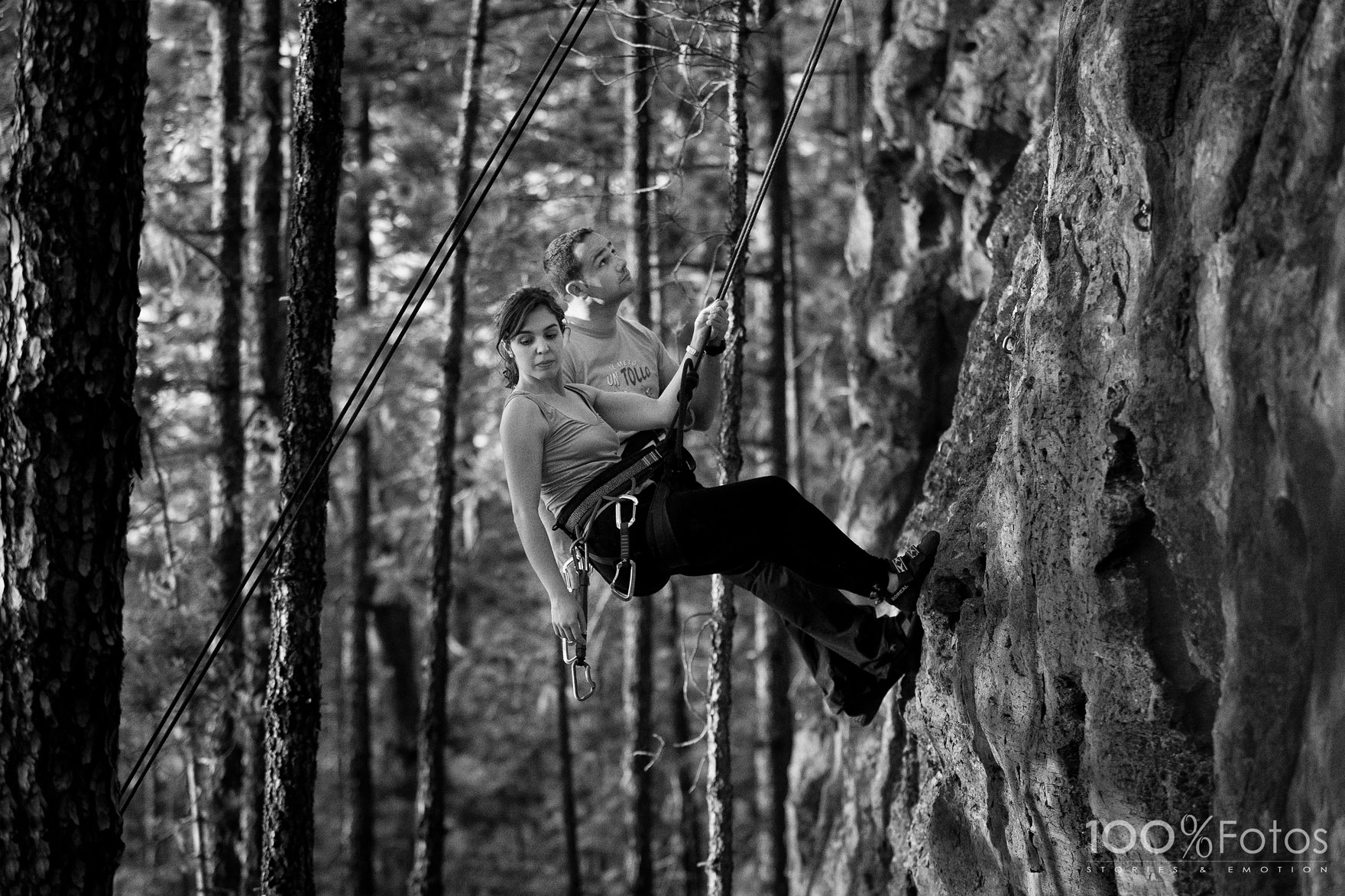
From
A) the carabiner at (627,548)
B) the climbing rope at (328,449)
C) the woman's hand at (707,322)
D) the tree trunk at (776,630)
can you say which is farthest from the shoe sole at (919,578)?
the tree trunk at (776,630)

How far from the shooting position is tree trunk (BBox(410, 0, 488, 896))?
13.0 metres

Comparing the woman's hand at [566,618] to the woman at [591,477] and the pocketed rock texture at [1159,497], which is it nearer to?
the woman at [591,477]

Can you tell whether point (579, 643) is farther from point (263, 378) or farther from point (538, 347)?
point (263, 378)

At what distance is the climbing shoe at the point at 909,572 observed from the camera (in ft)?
20.9

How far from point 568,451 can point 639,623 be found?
8.73m

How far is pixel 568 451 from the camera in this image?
6.04m

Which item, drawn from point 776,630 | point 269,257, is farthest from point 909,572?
point 776,630

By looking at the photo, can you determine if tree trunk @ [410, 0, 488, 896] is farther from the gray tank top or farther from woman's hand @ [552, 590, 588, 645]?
woman's hand @ [552, 590, 588, 645]

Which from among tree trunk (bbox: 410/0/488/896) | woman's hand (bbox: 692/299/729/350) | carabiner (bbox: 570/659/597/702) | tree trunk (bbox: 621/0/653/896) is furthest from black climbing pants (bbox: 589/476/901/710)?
tree trunk (bbox: 410/0/488/896)

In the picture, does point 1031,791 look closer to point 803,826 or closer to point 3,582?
point 3,582

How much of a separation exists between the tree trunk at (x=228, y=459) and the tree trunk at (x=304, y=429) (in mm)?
4680

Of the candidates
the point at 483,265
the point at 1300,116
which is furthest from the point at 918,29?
the point at 1300,116

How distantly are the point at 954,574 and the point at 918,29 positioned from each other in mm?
7837

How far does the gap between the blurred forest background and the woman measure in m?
1.26
